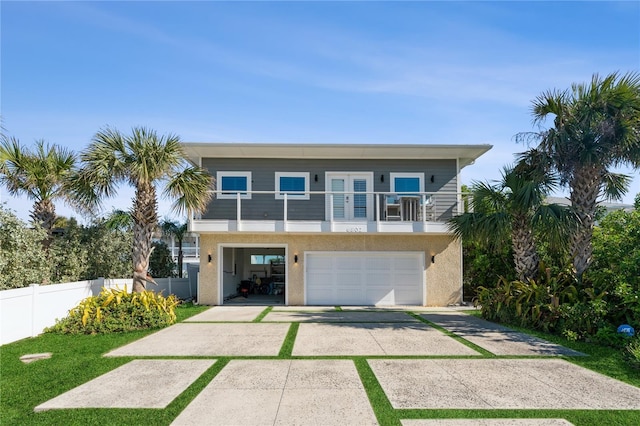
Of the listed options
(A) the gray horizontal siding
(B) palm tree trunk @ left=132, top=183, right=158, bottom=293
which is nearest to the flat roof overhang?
(A) the gray horizontal siding

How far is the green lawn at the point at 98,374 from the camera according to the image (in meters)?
4.16

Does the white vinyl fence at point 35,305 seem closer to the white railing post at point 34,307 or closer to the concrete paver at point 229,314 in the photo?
the white railing post at point 34,307

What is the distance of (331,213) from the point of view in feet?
44.7

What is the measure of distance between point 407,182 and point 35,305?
Result: 12.2m

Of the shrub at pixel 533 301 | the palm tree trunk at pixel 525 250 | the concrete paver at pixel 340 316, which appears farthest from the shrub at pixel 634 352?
the concrete paver at pixel 340 316

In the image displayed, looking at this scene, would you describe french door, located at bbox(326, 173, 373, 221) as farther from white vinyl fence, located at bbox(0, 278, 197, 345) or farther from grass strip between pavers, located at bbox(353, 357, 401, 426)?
grass strip between pavers, located at bbox(353, 357, 401, 426)

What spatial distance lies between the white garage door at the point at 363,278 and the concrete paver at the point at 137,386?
7.97 meters

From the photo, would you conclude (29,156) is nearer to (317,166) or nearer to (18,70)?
(18,70)

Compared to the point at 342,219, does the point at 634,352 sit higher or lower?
lower

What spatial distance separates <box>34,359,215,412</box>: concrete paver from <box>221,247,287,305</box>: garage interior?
9964 millimetres

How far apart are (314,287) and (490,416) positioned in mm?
10295

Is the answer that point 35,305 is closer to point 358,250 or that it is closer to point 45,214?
point 45,214

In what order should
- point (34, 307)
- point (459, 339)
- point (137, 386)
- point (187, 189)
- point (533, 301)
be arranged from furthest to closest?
point (187, 189) < point (533, 301) < point (34, 307) < point (459, 339) < point (137, 386)

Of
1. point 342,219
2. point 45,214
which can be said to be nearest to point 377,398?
point 342,219
